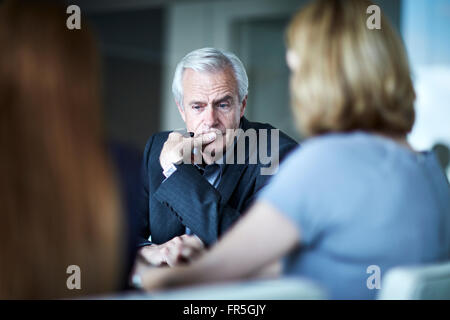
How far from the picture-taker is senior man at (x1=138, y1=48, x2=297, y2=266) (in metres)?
1.87

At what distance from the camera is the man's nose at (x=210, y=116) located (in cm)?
235

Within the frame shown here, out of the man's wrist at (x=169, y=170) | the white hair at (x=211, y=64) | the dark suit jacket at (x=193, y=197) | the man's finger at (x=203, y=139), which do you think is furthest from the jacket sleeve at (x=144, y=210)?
the white hair at (x=211, y=64)

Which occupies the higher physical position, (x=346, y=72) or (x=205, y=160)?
(x=346, y=72)

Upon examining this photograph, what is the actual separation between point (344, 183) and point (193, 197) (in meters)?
0.86

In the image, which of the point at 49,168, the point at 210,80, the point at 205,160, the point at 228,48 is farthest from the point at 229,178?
the point at 228,48

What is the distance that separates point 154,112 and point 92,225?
555cm

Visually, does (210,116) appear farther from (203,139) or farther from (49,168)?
(49,168)

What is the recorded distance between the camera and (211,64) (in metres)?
2.38

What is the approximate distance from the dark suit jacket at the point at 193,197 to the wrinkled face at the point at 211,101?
0.08 m

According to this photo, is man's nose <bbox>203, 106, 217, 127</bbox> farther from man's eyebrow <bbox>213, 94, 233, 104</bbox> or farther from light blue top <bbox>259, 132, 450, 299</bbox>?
light blue top <bbox>259, 132, 450, 299</bbox>

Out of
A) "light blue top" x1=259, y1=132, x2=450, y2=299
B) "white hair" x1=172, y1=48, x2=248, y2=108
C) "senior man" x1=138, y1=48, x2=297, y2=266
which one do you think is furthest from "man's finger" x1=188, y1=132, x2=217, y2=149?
"light blue top" x1=259, y1=132, x2=450, y2=299

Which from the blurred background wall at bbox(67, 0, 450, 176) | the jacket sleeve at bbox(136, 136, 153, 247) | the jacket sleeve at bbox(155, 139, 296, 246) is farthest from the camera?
the blurred background wall at bbox(67, 0, 450, 176)

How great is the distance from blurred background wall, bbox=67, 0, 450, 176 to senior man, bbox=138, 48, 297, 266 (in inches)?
108

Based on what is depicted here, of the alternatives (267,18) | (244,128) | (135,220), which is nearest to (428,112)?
(267,18)
